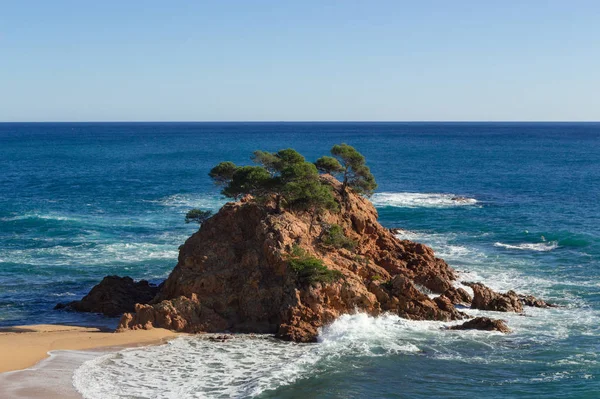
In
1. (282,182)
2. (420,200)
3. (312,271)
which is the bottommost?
(420,200)

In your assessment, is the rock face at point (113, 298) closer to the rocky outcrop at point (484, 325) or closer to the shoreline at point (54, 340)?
the shoreline at point (54, 340)

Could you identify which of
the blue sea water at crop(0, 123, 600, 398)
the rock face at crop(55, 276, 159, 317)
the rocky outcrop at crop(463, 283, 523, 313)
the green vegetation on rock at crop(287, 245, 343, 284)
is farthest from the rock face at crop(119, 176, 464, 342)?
the rock face at crop(55, 276, 159, 317)

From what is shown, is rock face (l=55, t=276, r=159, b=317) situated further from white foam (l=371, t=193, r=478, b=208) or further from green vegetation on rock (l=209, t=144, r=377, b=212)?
white foam (l=371, t=193, r=478, b=208)

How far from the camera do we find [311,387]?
2986 centimetres

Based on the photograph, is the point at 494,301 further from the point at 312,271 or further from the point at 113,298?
the point at 113,298

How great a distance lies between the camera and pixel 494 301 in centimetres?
4162

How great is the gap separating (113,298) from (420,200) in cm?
4987

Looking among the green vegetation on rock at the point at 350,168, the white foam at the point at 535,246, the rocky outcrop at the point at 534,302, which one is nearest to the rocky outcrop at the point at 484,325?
the rocky outcrop at the point at 534,302

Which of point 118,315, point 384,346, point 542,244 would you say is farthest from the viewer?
point 542,244

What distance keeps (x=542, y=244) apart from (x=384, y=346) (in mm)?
29665

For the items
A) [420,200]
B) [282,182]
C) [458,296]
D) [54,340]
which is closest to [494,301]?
[458,296]

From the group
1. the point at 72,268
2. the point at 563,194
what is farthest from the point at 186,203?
the point at 563,194

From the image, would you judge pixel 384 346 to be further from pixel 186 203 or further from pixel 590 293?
pixel 186 203

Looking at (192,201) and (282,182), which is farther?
(192,201)
